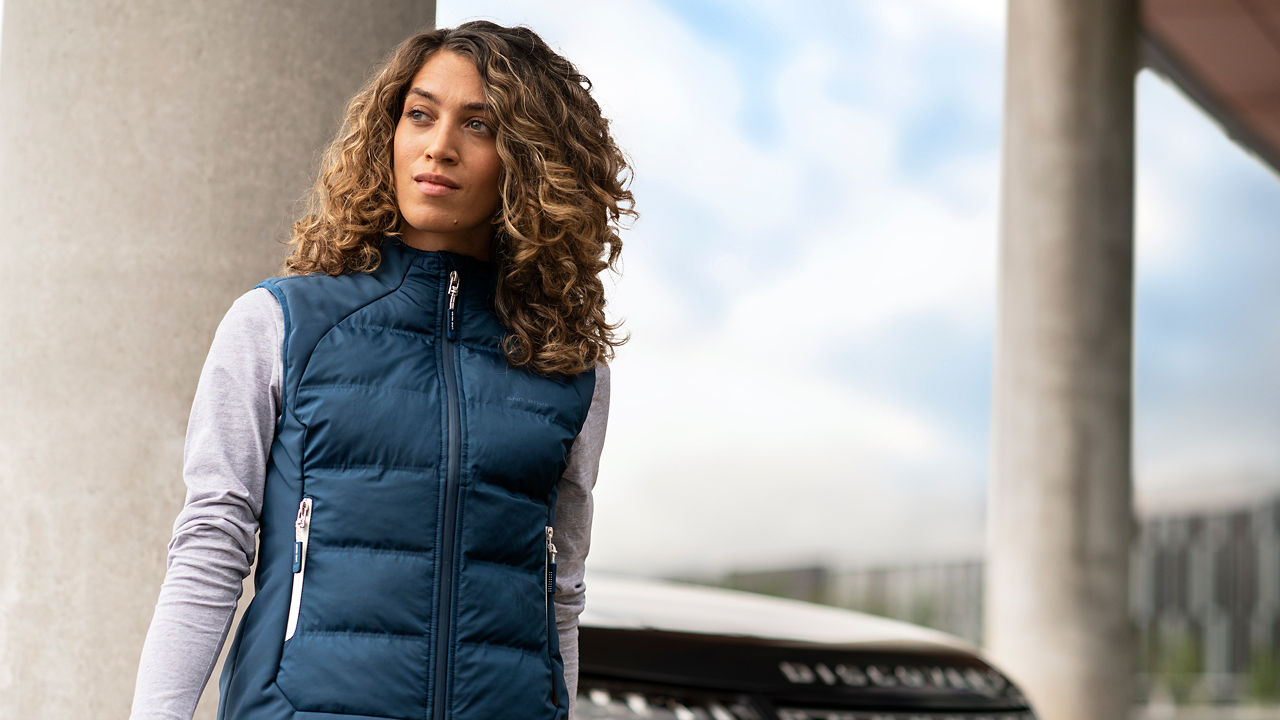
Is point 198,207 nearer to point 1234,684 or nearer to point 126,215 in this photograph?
point 126,215

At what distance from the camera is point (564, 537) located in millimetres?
1973

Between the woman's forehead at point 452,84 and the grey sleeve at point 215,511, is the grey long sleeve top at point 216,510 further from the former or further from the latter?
the woman's forehead at point 452,84

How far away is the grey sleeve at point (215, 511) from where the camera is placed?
1592 mm

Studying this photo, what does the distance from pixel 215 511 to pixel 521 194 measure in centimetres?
58

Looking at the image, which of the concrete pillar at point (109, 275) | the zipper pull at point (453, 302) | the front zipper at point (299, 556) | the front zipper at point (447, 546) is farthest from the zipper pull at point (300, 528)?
the concrete pillar at point (109, 275)

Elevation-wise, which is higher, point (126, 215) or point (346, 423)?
point (126, 215)

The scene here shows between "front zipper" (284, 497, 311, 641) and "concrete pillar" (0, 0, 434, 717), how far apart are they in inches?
32.2

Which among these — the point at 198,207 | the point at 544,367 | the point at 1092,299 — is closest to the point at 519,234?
the point at 544,367

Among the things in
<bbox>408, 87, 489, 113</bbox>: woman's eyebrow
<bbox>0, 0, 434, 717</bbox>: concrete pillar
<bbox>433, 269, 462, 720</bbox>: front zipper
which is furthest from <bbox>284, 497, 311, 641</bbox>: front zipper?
<bbox>0, 0, 434, 717</bbox>: concrete pillar

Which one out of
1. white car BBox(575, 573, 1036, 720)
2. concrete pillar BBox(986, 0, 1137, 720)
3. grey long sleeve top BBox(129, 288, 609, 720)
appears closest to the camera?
grey long sleeve top BBox(129, 288, 609, 720)

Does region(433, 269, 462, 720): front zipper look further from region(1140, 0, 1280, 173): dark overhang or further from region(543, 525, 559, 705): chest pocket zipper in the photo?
region(1140, 0, 1280, 173): dark overhang

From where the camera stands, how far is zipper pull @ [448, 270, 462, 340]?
1794 mm

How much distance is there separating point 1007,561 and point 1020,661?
0.56m

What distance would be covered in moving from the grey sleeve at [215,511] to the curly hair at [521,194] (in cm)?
18
